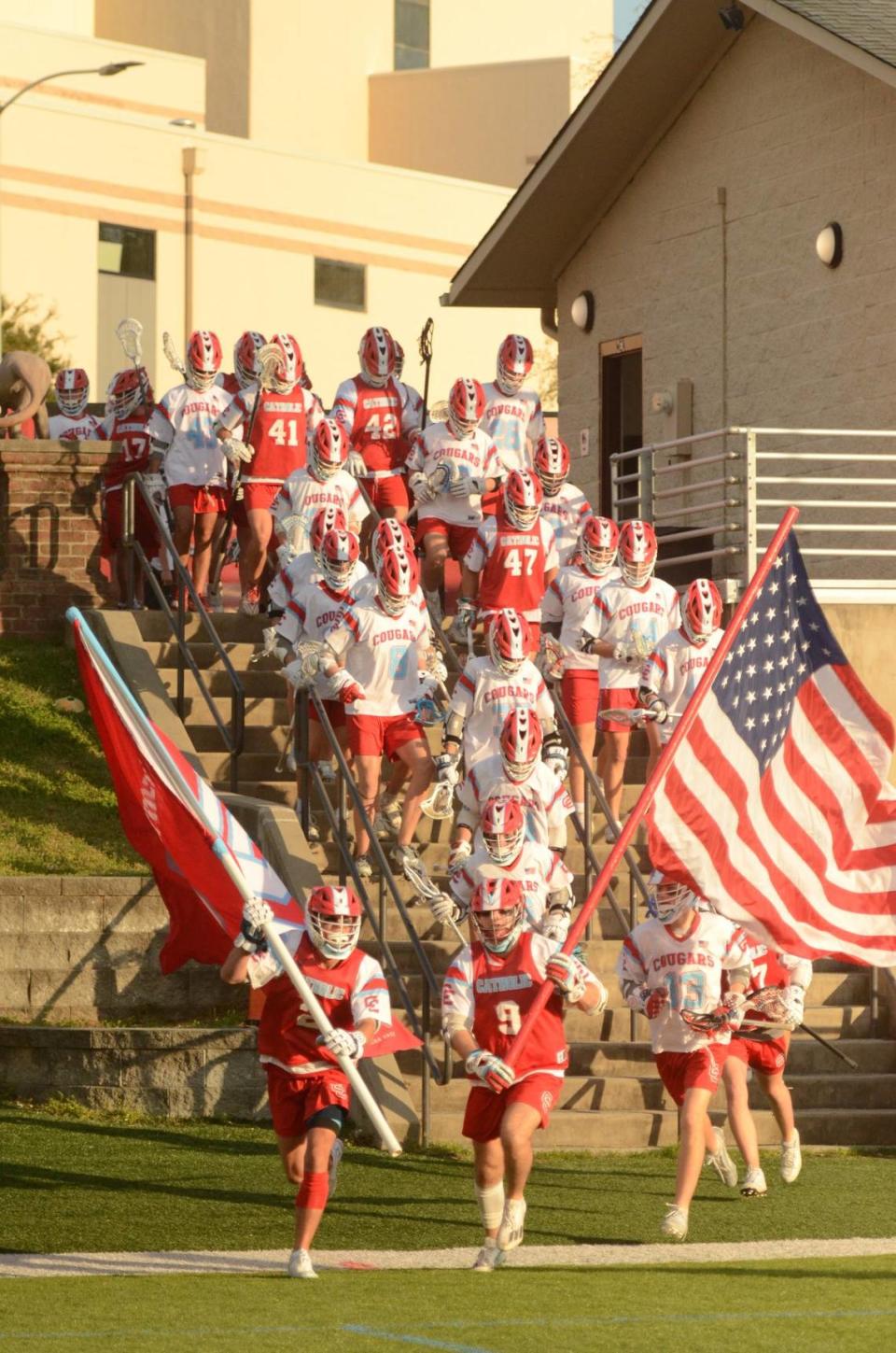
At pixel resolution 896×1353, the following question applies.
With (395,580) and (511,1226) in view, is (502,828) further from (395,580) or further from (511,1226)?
(395,580)

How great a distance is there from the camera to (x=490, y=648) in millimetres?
15430

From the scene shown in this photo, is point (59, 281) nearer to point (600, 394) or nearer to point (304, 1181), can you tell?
point (600, 394)

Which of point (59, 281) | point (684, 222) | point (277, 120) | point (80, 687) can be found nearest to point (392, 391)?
point (80, 687)

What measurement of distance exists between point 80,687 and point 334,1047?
27.6 feet

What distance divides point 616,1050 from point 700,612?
2996 mm

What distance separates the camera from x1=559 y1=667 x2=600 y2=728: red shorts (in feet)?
54.9

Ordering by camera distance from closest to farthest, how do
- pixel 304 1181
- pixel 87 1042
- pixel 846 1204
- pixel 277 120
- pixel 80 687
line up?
1. pixel 304 1181
2. pixel 846 1204
3. pixel 87 1042
4. pixel 80 687
5. pixel 277 120

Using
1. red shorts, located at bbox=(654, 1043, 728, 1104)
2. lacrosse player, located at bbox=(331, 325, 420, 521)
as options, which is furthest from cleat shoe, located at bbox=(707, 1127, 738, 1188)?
lacrosse player, located at bbox=(331, 325, 420, 521)

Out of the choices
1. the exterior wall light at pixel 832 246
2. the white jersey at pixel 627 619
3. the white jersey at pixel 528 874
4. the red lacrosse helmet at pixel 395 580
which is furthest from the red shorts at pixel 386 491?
the white jersey at pixel 528 874

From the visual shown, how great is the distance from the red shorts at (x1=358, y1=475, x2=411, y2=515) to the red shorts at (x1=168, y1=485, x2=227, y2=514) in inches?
41.8

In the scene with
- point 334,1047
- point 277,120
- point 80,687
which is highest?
point 277,120

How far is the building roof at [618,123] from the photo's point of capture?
21391 millimetres

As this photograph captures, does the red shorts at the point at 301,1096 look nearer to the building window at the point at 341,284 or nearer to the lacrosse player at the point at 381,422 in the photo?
the lacrosse player at the point at 381,422

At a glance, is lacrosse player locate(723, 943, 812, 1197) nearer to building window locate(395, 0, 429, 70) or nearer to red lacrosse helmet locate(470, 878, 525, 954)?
red lacrosse helmet locate(470, 878, 525, 954)
